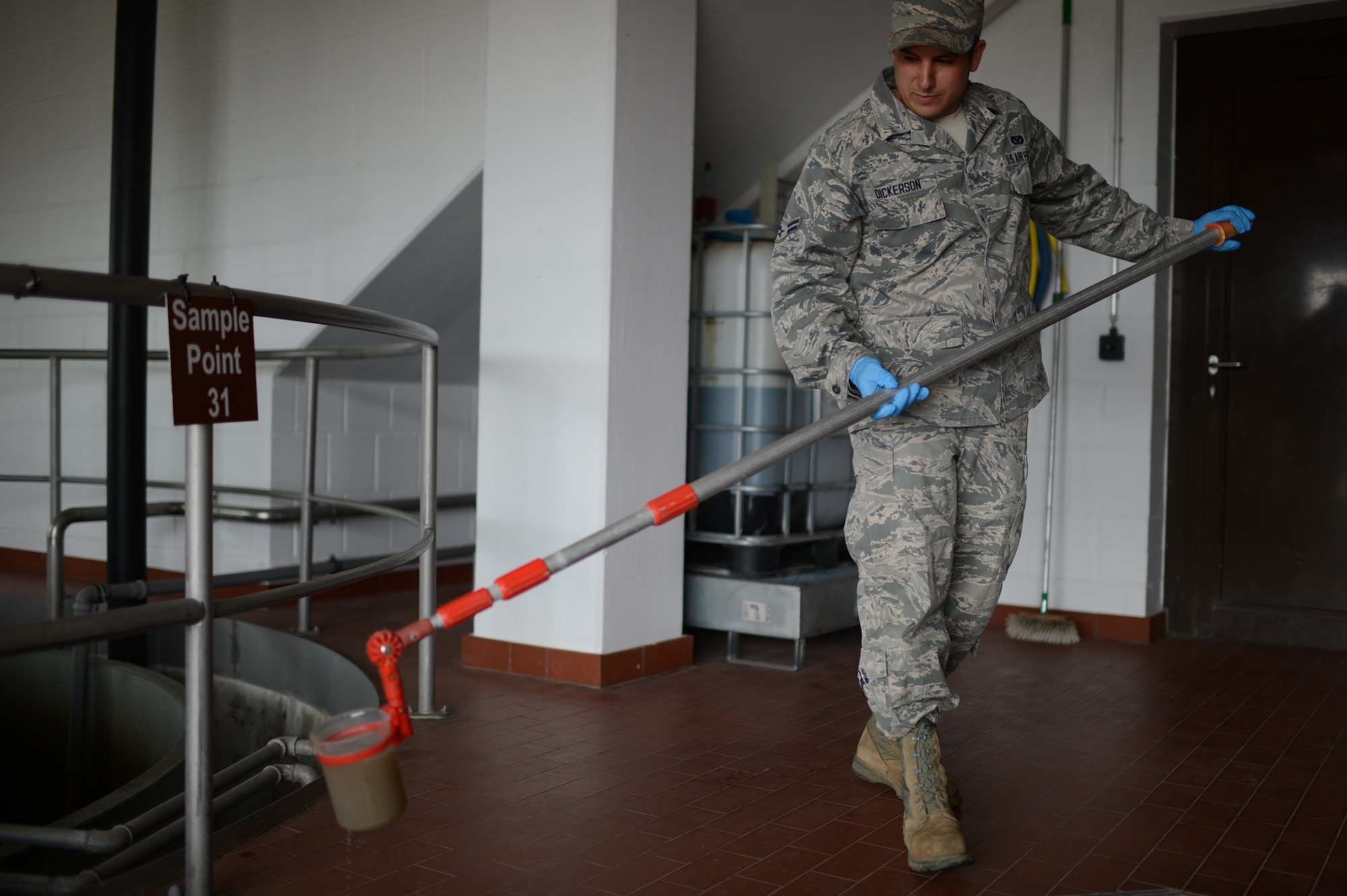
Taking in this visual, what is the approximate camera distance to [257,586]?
4.70m

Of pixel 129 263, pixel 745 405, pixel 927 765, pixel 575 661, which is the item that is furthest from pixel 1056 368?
pixel 129 263

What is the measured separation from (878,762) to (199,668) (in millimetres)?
1356

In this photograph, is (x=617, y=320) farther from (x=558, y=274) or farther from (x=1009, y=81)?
(x=1009, y=81)

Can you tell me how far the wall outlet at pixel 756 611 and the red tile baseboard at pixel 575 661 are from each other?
213 mm

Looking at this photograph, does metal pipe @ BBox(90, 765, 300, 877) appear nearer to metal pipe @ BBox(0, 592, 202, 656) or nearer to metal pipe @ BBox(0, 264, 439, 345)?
metal pipe @ BBox(0, 592, 202, 656)

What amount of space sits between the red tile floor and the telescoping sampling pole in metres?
0.44

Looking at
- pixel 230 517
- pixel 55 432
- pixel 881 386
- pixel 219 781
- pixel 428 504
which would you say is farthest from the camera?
pixel 230 517

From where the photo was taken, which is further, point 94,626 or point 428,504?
point 428,504

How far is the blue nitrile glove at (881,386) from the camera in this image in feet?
6.13

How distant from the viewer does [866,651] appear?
209cm

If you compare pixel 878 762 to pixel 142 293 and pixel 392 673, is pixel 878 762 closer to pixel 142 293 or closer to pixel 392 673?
pixel 392 673

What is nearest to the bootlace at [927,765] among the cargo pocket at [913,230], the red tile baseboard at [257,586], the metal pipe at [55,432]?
the cargo pocket at [913,230]

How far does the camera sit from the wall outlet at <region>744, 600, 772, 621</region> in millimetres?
3428

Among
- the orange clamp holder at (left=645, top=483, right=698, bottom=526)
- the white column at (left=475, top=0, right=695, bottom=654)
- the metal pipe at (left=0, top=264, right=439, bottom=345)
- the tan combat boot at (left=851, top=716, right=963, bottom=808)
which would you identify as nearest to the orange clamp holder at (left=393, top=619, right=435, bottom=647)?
the orange clamp holder at (left=645, top=483, right=698, bottom=526)
